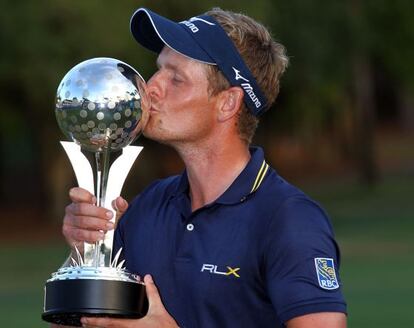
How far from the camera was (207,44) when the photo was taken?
4305 mm

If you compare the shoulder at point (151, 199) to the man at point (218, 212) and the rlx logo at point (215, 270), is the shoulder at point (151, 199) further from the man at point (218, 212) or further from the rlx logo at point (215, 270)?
the rlx logo at point (215, 270)

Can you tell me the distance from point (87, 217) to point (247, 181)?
1.94 ft

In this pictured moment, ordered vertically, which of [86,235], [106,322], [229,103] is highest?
[229,103]

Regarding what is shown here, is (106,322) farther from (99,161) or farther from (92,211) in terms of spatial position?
(99,161)

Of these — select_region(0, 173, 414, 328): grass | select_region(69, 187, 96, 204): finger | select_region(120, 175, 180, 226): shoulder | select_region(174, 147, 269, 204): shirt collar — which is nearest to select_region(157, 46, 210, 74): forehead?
select_region(174, 147, 269, 204): shirt collar

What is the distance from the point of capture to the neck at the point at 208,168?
4391mm

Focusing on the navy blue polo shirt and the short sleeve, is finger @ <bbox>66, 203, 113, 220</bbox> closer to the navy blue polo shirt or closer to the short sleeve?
the navy blue polo shirt

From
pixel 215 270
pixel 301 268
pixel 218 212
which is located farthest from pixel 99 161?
pixel 301 268

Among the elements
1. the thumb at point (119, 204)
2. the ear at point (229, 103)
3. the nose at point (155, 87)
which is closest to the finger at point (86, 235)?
the thumb at point (119, 204)

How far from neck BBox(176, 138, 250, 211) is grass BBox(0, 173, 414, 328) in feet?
30.9

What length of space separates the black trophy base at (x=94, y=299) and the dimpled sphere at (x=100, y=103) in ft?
1.60

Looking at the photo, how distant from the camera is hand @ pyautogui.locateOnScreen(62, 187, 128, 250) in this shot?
13.2 ft

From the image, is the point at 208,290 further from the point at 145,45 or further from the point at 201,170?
the point at 145,45

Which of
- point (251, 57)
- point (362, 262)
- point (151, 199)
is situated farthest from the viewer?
point (362, 262)
